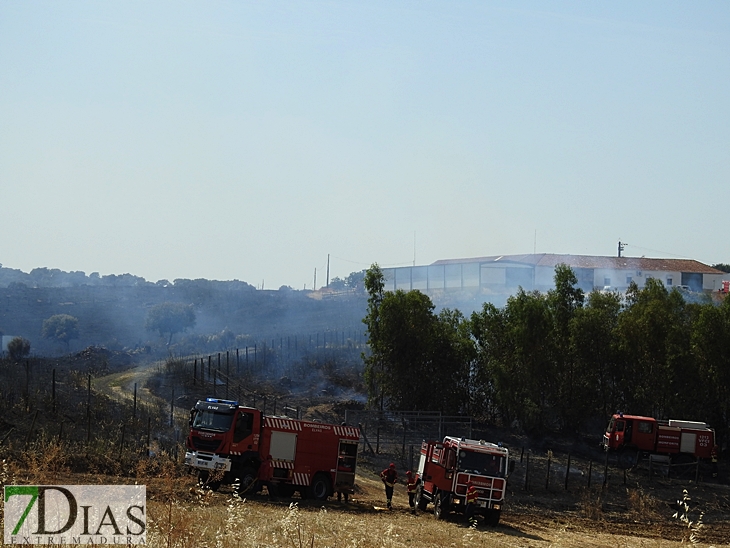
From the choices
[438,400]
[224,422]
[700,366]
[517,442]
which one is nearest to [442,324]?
[438,400]

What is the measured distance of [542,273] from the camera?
10425 cm

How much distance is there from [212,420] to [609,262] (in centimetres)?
8973

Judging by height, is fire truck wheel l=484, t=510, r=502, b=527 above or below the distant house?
below

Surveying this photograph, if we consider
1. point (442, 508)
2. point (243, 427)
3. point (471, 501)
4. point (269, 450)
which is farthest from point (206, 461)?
point (471, 501)

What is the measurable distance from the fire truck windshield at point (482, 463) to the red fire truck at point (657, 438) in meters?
24.0

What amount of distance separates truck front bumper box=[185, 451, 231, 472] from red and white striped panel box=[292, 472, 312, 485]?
8.53 ft

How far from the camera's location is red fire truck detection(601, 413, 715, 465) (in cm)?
4931

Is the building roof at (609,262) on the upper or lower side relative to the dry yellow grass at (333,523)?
upper

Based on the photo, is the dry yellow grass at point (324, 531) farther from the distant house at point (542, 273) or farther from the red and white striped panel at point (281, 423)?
the distant house at point (542, 273)

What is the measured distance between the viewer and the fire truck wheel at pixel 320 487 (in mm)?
29772

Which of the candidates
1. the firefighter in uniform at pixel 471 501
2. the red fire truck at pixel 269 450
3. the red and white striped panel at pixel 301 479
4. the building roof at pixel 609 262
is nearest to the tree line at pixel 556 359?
the red fire truck at pixel 269 450

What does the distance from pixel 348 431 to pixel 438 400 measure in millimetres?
25698

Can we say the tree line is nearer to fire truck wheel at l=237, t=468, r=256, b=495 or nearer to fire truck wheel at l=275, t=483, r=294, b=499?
fire truck wheel at l=275, t=483, r=294, b=499

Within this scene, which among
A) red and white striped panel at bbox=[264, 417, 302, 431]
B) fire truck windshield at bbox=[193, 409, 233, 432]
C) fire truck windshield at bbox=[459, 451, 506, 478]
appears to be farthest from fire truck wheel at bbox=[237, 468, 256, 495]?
fire truck windshield at bbox=[459, 451, 506, 478]
